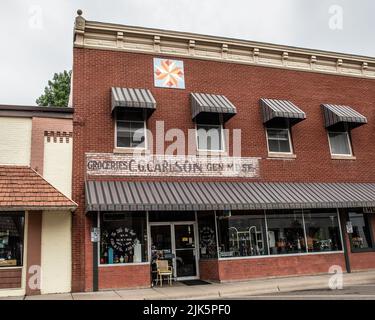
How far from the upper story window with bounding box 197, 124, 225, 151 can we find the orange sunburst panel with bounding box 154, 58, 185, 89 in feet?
6.37

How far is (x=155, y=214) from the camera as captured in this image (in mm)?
15039

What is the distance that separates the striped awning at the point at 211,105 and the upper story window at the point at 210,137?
0.55 metres

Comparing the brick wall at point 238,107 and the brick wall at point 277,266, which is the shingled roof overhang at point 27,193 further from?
the brick wall at point 277,266

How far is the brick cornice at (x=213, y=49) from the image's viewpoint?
1570 cm

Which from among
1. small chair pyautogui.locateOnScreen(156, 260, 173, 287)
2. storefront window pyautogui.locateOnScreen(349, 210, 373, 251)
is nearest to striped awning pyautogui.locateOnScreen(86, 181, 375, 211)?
storefront window pyautogui.locateOnScreen(349, 210, 373, 251)

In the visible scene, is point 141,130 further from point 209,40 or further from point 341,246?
point 341,246

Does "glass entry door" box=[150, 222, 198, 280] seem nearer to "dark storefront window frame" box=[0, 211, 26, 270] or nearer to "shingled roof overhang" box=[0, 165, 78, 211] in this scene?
"shingled roof overhang" box=[0, 165, 78, 211]

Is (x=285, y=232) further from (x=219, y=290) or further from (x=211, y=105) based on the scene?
(x=211, y=105)

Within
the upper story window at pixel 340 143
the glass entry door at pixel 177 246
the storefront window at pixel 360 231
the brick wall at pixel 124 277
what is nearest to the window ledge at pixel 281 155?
the upper story window at pixel 340 143

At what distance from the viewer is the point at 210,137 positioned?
53.7ft

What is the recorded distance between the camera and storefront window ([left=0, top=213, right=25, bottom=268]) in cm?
1289

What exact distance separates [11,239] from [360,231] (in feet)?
45.2

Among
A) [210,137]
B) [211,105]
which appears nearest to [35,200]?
[210,137]

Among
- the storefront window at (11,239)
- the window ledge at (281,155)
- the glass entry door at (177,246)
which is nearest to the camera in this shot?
the storefront window at (11,239)
